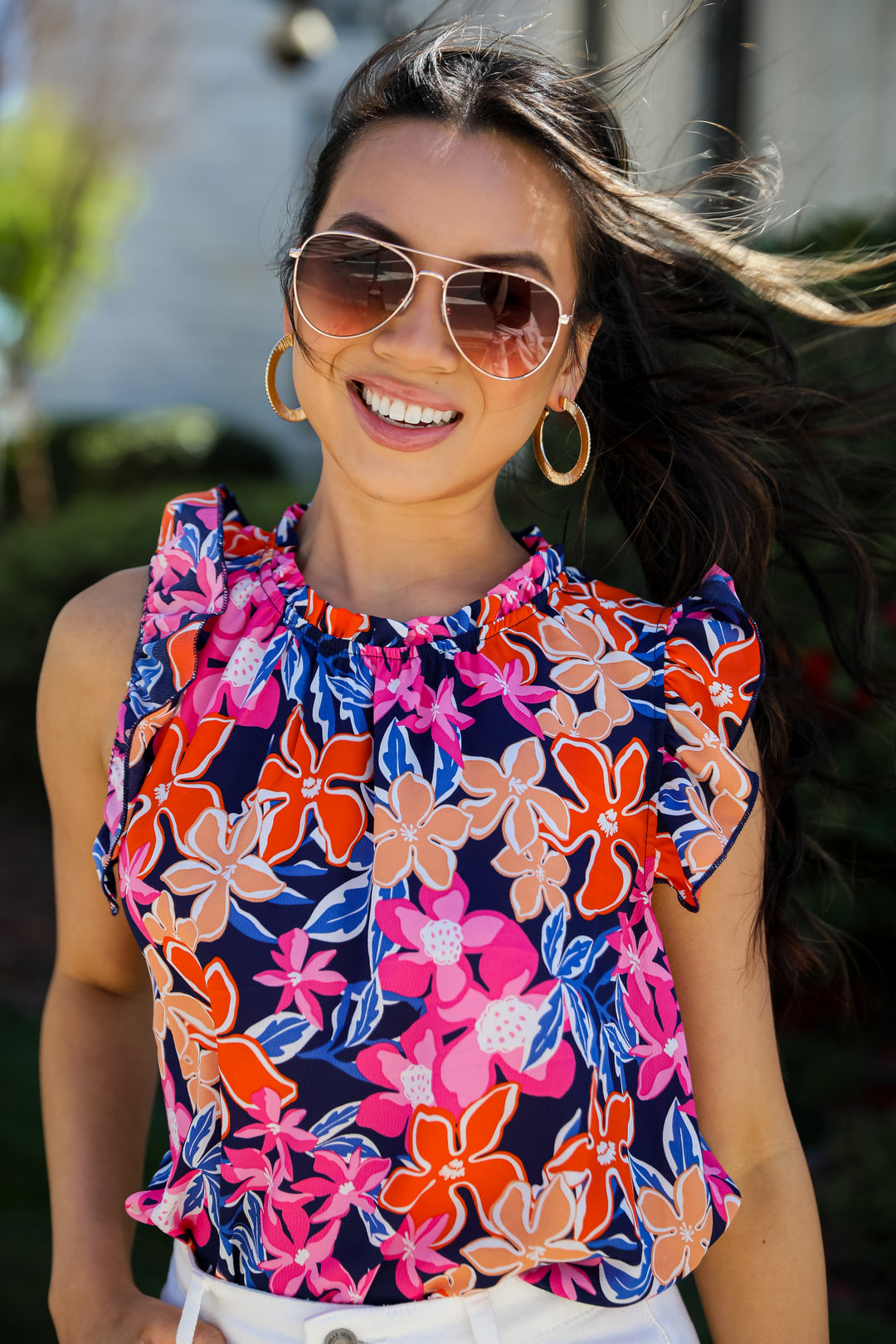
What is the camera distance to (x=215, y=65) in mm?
10969

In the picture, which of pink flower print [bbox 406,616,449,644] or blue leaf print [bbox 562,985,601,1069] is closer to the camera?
blue leaf print [bbox 562,985,601,1069]

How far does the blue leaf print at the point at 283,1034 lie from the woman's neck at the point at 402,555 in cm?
54

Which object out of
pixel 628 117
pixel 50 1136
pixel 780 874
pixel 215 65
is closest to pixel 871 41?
pixel 215 65

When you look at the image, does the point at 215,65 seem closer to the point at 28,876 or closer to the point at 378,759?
the point at 28,876

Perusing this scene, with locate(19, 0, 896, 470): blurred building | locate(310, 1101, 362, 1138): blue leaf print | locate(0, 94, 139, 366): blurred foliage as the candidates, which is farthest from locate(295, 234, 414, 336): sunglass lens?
locate(0, 94, 139, 366): blurred foliage

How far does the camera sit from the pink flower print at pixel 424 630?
153 cm

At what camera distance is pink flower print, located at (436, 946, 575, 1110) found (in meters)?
1.33

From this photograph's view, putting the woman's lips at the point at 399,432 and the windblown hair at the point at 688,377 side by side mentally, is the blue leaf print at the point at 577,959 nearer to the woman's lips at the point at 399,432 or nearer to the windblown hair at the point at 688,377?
the windblown hair at the point at 688,377

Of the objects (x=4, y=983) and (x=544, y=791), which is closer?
(x=544, y=791)

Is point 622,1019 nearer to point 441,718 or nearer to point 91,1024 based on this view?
point 441,718

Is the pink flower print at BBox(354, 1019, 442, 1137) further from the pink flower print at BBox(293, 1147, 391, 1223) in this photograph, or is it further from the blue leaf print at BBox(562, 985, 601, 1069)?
the blue leaf print at BBox(562, 985, 601, 1069)

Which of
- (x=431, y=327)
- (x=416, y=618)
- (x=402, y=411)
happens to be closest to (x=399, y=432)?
(x=402, y=411)

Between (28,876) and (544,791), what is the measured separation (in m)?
4.75

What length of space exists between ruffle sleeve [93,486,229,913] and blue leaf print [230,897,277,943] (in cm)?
20
